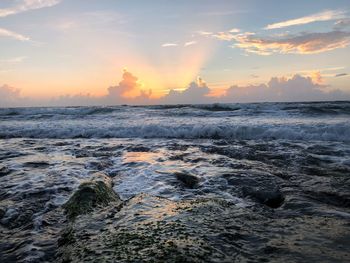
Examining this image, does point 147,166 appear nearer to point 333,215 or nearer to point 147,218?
point 147,218

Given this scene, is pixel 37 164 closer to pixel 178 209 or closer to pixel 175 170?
pixel 175 170

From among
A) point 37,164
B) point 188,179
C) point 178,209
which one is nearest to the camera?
point 178,209

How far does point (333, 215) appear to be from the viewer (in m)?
4.62

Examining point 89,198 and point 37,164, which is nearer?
point 89,198

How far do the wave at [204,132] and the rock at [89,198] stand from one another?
9465mm

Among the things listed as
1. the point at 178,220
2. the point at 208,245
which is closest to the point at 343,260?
the point at 208,245

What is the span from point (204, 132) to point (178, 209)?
36.4 feet

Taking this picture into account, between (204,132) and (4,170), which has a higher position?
(204,132)

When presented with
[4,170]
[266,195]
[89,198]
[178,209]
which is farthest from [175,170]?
[4,170]

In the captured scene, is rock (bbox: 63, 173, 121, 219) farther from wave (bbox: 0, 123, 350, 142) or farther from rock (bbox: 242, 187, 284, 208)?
wave (bbox: 0, 123, 350, 142)

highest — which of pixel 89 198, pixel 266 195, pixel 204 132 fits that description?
pixel 204 132

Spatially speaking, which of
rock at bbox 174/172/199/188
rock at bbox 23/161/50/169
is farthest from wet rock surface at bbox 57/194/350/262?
rock at bbox 23/161/50/169

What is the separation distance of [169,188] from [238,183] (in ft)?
4.46

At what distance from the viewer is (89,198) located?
17.0 feet
